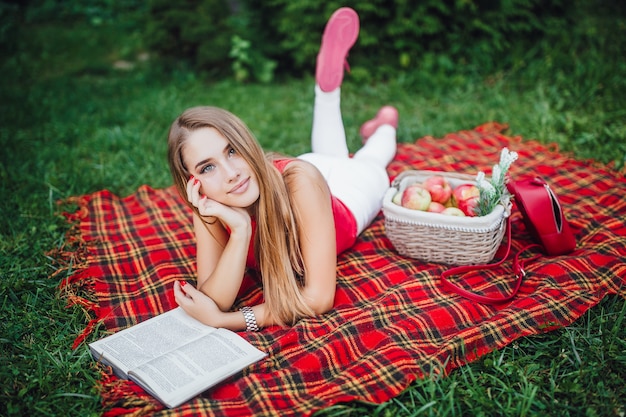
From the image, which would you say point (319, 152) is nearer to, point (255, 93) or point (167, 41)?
point (255, 93)

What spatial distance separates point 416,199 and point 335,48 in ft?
4.60

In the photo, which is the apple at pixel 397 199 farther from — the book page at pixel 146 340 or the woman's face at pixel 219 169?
the book page at pixel 146 340

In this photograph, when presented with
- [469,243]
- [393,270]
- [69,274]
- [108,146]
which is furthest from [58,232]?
[469,243]

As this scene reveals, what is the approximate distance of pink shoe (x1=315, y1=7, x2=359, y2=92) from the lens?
146 inches

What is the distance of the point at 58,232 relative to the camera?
353cm

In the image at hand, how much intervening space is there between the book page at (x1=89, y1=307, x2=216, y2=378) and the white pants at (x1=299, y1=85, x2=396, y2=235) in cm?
Result: 119

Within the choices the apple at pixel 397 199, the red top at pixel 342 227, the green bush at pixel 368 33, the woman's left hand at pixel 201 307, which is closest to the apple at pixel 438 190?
the apple at pixel 397 199

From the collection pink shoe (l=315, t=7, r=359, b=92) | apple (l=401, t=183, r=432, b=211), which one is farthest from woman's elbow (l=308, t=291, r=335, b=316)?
pink shoe (l=315, t=7, r=359, b=92)

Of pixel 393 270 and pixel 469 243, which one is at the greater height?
pixel 469 243

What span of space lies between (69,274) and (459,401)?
217cm

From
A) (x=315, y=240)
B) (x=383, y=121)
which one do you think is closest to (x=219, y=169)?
(x=315, y=240)

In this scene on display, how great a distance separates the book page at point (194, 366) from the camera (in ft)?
6.91

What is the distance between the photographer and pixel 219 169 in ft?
8.15

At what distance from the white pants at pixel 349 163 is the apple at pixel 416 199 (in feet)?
1.17
